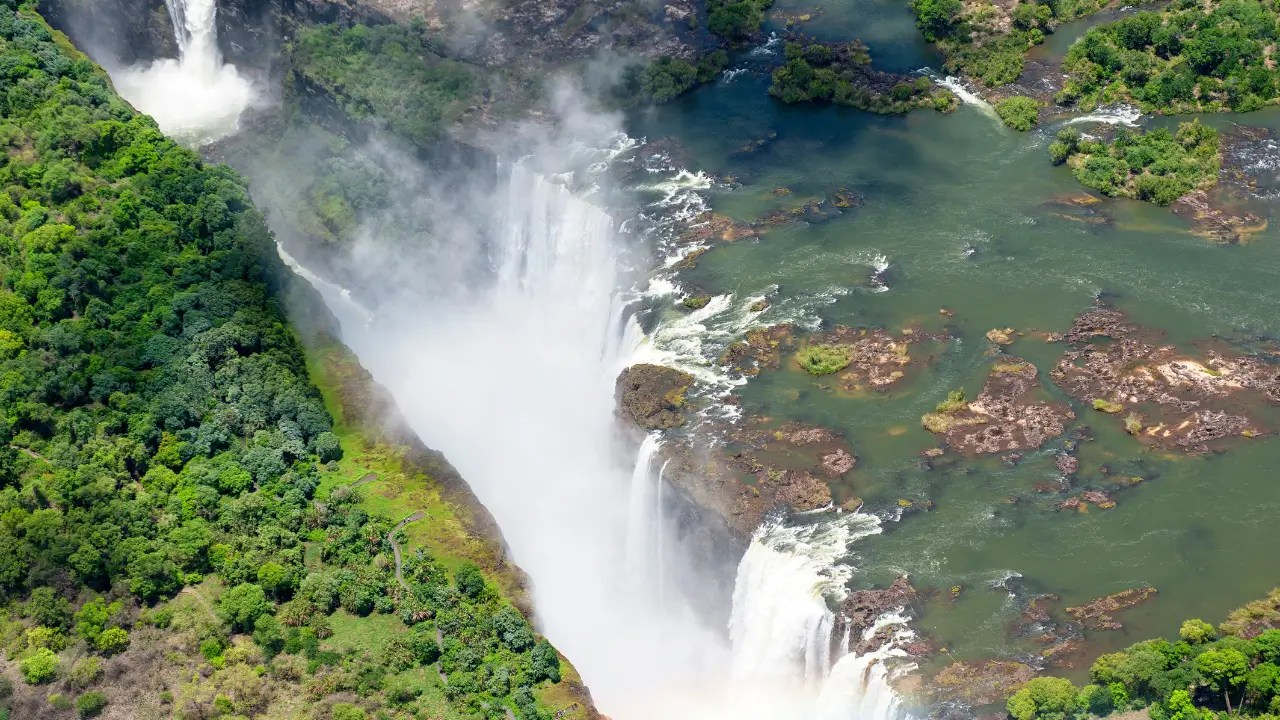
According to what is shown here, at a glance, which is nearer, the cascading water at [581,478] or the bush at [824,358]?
the cascading water at [581,478]

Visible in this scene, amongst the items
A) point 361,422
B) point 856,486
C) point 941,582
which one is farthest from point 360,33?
point 941,582

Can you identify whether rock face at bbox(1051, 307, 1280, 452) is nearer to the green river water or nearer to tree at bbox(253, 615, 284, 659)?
the green river water

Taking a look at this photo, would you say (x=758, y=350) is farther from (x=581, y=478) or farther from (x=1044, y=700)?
(x=1044, y=700)

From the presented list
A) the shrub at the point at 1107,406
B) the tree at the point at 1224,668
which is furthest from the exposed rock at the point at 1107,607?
the shrub at the point at 1107,406

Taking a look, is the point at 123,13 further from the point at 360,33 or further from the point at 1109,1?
the point at 1109,1

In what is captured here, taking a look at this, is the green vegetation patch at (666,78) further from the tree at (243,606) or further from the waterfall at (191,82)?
the tree at (243,606)
